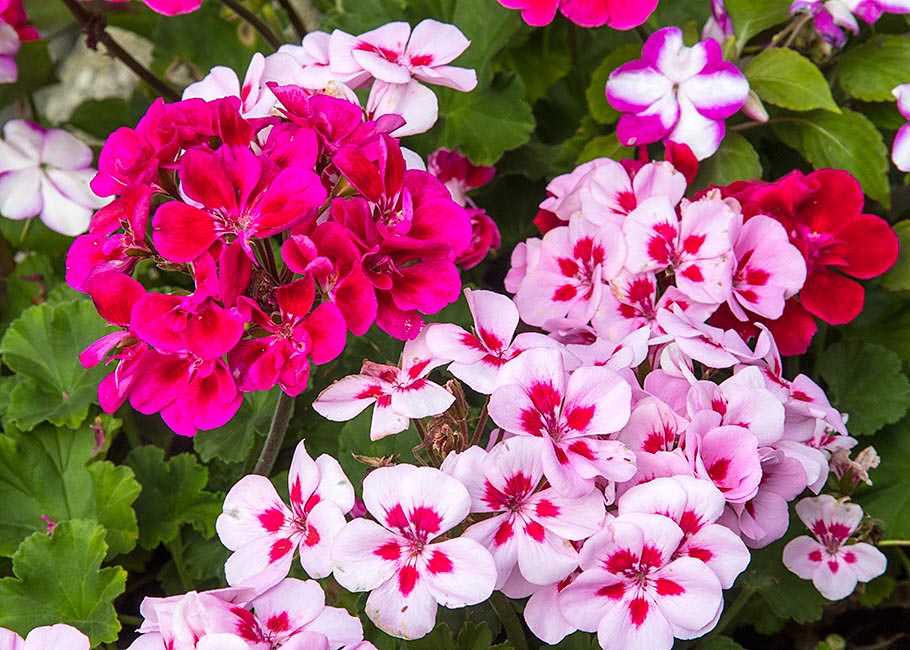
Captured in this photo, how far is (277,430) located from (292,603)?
0.28 m

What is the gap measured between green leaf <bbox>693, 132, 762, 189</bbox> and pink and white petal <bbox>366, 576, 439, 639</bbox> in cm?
78

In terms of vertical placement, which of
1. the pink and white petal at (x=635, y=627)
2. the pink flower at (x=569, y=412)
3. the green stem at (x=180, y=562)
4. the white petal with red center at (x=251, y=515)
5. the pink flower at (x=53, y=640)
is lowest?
the green stem at (x=180, y=562)

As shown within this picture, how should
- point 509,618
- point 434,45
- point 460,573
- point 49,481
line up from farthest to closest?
point 49,481 < point 434,45 < point 509,618 < point 460,573

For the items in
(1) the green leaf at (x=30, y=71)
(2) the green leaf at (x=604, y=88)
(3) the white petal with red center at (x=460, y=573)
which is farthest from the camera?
(1) the green leaf at (x=30, y=71)

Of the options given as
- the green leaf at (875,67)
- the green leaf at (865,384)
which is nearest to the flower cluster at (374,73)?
the green leaf at (875,67)

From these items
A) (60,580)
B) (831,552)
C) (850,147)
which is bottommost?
(60,580)

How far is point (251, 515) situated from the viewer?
37.5 inches

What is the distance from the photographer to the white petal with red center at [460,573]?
808 millimetres

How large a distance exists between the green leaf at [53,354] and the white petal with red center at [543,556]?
0.82m

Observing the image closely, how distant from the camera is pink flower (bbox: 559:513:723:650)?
0.83m

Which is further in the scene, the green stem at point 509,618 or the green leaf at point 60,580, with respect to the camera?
the green leaf at point 60,580

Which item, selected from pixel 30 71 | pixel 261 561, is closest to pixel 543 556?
pixel 261 561

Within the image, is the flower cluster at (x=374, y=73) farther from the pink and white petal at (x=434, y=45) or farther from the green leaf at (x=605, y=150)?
the green leaf at (x=605, y=150)

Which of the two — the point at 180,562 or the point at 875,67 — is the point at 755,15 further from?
the point at 180,562
